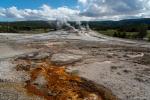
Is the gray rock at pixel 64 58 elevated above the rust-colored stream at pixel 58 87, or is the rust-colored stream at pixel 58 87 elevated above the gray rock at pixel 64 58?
the gray rock at pixel 64 58

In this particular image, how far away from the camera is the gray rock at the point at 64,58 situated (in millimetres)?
29983

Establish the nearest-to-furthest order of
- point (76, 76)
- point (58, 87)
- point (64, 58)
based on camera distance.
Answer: point (58, 87)
point (76, 76)
point (64, 58)

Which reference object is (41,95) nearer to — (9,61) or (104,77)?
(104,77)

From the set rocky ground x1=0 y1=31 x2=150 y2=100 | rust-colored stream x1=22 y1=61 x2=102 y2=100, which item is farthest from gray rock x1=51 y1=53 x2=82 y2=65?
rust-colored stream x1=22 y1=61 x2=102 y2=100

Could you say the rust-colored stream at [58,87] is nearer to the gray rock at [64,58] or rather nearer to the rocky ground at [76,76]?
the rocky ground at [76,76]

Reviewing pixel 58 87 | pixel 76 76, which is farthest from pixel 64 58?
pixel 58 87

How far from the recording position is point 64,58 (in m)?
32.2

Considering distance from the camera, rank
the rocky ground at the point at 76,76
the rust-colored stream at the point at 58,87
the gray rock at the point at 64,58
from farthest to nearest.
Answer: the gray rock at the point at 64,58 < the rocky ground at the point at 76,76 < the rust-colored stream at the point at 58,87

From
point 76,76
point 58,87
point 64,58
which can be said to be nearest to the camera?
point 58,87

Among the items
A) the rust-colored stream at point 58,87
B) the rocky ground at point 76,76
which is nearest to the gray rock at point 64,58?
the rocky ground at point 76,76

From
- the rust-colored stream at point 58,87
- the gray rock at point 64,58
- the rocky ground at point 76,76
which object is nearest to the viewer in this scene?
the rust-colored stream at point 58,87

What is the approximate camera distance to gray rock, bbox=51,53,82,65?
30.0 metres

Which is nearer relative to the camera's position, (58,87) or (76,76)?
(58,87)

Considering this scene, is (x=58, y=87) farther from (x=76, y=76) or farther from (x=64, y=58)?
(x=64, y=58)
